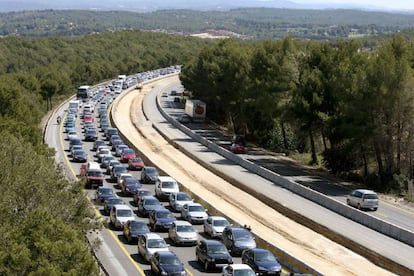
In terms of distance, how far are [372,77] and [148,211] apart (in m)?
23.7

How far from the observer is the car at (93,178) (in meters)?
51.2

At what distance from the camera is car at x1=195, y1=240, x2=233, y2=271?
104ft

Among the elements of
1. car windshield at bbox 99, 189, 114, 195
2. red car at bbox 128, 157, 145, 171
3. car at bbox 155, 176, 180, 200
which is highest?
car windshield at bbox 99, 189, 114, 195

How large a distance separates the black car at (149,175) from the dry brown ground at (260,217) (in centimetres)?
235

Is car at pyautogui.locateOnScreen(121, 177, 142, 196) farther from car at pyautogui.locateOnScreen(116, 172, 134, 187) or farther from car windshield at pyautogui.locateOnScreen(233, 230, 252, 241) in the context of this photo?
car windshield at pyautogui.locateOnScreen(233, 230, 252, 241)

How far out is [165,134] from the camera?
281ft

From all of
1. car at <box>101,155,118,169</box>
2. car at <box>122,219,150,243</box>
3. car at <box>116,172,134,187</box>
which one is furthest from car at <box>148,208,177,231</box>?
car at <box>101,155,118,169</box>

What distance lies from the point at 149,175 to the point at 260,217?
1199 centimetres

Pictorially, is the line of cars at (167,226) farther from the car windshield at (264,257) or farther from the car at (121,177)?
the car windshield at (264,257)

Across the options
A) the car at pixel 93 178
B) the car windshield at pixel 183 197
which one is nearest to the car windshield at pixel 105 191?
the car windshield at pixel 183 197

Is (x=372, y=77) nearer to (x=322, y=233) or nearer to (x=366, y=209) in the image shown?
(x=366, y=209)

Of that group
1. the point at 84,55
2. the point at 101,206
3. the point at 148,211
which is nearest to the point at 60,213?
the point at 148,211

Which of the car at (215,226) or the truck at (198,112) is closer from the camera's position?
the car at (215,226)

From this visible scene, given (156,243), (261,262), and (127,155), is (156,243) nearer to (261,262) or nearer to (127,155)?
(261,262)
